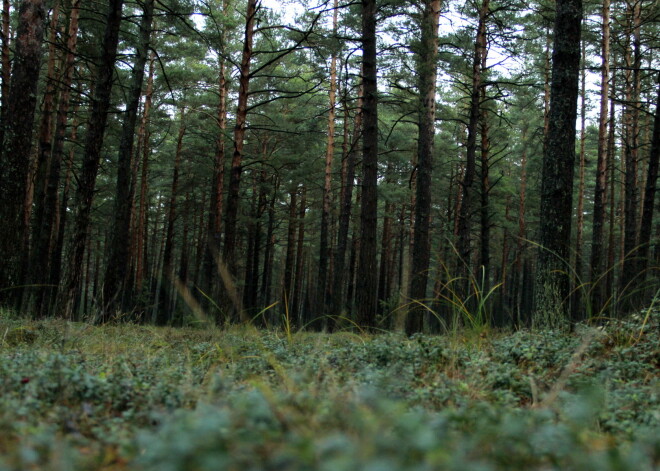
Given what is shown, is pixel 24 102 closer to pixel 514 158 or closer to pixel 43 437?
pixel 43 437

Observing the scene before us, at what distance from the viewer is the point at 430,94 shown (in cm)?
1379

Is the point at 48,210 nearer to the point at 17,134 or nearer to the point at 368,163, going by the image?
the point at 17,134

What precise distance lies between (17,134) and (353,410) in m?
7.55

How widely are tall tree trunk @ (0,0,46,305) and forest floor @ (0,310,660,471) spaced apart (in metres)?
2.71

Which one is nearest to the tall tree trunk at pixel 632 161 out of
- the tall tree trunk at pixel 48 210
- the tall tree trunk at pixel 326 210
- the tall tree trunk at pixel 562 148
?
the tall tree trunk at pixel 562 148

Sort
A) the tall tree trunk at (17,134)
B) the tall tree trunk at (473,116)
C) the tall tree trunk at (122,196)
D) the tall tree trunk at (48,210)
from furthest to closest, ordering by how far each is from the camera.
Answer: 1. the tall tree trunk at (473,116)
2. the tall tree trunk at (48,210)
3. the tall tree trunk at (122,196)
4. the tall tree trunk at (17,134)

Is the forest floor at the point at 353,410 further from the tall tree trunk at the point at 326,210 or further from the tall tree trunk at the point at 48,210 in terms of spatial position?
the tall tree trunk at the point at 326,210

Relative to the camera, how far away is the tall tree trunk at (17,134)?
738 cm

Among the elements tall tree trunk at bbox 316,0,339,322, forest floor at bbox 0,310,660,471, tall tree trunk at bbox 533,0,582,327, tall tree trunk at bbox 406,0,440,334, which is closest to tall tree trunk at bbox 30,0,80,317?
forest floor at bbox 0,310,660,471

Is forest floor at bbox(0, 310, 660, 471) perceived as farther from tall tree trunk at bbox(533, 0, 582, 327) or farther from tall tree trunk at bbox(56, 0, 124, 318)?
tall tree trunk at bbox(56, 0, 124, 318)

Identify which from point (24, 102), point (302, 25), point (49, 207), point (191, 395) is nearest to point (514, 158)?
point (302, 25)

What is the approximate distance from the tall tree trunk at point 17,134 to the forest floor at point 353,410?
2709 millimetres

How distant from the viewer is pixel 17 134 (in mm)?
7402

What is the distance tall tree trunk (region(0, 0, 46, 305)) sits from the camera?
7.38m
